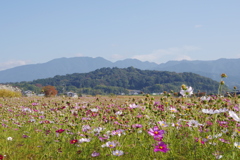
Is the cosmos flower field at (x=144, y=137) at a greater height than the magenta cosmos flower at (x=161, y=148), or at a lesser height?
lesser

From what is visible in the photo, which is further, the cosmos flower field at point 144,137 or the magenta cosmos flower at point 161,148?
the cosmos flower field at point 144,137

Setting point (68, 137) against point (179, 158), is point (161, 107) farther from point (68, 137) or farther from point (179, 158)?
point (68, 137)

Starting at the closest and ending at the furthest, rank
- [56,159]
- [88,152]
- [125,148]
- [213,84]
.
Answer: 1. [56,159]
2. [88,152]
3. [125,148]
4. [213,84]

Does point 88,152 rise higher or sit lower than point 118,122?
lower

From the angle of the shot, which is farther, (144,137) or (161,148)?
(144,137)

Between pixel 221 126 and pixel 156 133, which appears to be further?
pixel 221 126

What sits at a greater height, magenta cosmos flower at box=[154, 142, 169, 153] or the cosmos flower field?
magenta cosmos flower at box=[154, 142, 169, 153]

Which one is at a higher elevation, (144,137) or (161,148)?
(161,148)

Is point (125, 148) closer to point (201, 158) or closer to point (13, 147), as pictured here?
point (201, 158)

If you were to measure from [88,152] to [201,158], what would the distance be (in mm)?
1769

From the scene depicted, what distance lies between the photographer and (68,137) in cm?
468

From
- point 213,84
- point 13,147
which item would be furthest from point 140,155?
point 213,84

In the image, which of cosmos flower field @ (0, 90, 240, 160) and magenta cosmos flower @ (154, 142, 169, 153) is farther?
cosmos flower field @ (0, 90, 240, 160)

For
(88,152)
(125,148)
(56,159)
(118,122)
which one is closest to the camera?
(56,159)
